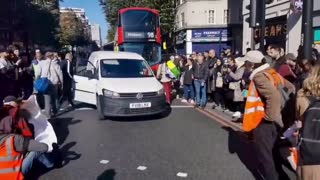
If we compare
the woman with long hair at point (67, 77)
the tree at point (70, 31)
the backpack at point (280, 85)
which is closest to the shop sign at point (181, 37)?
the tree at point (70, 31)

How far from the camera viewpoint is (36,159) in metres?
5.92

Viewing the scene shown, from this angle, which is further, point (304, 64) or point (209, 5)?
point (209, 5)

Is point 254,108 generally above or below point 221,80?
above

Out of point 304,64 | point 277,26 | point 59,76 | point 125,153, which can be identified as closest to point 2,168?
point 125,153

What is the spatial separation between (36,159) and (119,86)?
465cm

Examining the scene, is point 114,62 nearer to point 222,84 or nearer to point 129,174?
point 222,84

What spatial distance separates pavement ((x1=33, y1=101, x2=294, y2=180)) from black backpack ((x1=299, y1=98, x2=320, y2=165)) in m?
2.75

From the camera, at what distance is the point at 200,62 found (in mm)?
12742

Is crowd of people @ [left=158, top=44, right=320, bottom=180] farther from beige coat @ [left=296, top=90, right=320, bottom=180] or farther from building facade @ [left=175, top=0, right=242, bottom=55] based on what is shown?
building facade @ [left=175, top=0, right=242, bottom=55]

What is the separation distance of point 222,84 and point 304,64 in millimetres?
4711

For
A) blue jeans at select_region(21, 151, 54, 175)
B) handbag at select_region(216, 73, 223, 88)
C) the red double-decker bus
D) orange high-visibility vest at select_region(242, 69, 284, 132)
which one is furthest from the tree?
orange high-visibility vest at select_region(242, 69, 284, 132)

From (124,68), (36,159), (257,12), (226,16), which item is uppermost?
(226,16)

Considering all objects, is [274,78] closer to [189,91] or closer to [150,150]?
[150,150]

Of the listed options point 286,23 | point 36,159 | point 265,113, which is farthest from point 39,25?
point 265,113
